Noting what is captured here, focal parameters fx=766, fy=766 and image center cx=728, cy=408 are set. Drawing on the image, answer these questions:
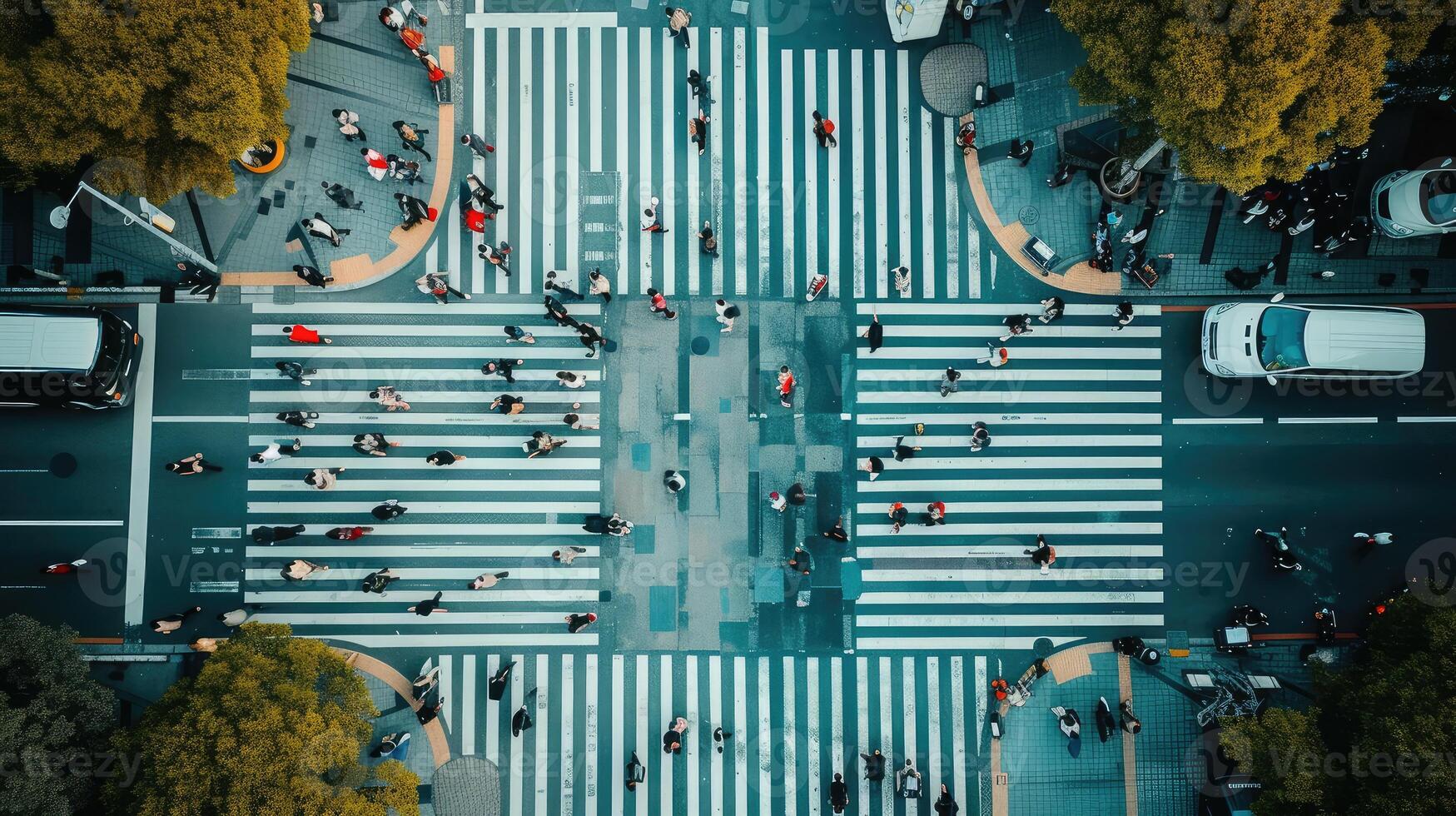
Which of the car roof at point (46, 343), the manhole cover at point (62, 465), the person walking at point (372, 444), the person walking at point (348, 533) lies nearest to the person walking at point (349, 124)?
the car roof at point (46, 343)

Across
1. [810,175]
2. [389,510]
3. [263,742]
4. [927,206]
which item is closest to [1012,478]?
[927,206]

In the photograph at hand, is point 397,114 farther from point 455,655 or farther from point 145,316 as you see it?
point 455,655

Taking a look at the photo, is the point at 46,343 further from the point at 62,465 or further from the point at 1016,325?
the point at 1016,325

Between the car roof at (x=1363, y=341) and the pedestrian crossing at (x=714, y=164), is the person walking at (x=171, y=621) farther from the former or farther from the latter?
the car roof at (x=1363, y=341)


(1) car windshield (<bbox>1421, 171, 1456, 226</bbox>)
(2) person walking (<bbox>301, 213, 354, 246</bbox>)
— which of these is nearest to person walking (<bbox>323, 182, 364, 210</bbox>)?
(2) person walking (<bbox>301, 213, 354, 246</bbox>)

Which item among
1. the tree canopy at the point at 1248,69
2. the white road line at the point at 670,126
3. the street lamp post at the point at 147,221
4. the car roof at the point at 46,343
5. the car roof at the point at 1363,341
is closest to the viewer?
the tree canopy at the point at 1248,69

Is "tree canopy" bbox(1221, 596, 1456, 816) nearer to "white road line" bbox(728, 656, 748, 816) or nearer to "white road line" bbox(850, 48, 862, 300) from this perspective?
"white road line" bbox(728, 656, 748, 816)
